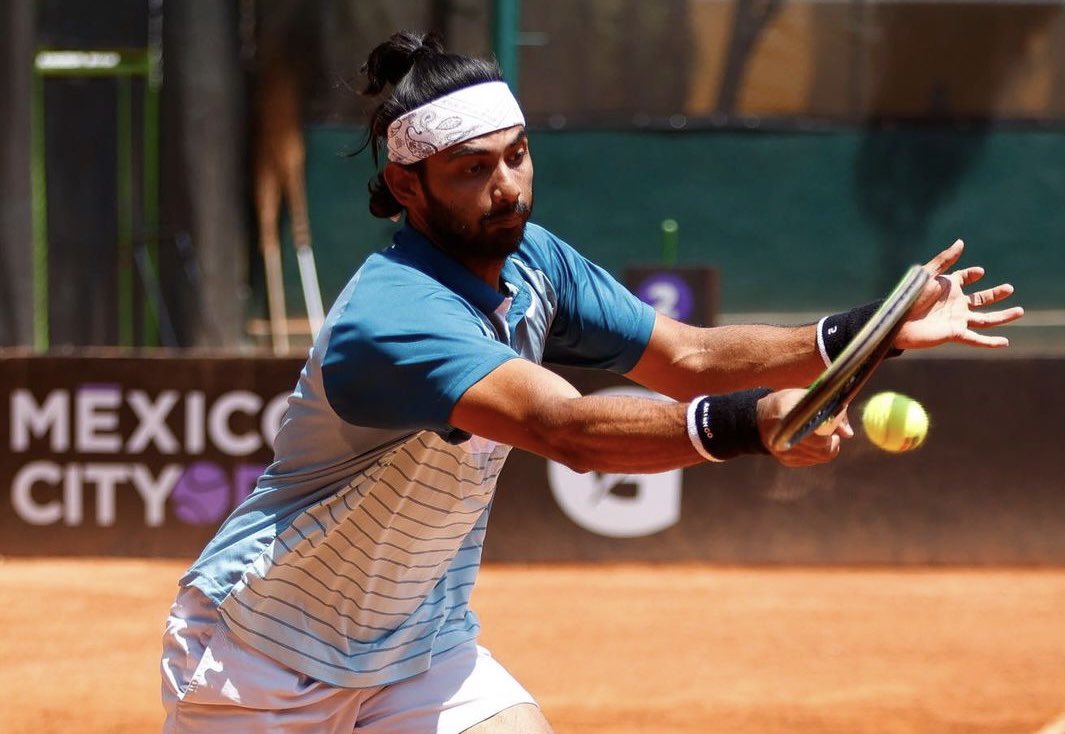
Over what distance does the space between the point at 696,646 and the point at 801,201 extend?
7109mm

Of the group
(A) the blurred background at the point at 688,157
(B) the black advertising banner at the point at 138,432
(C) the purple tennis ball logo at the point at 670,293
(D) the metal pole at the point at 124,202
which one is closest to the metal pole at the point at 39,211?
(A) the blurred background at the point at 688,157

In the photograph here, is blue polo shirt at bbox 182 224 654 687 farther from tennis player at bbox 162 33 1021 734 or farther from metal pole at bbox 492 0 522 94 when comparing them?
metal pole at bbox 492 0 522 94

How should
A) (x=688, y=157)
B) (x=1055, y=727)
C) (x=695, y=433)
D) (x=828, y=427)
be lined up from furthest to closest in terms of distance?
(x=688, y=157) → (x=1055, y=727) → (x=695, y=433) → (x=828, y=427)

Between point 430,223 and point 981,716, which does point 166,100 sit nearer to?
point 981,716

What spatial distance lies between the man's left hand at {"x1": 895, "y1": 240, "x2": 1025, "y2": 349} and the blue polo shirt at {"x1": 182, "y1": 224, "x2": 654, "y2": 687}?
79 centimetres

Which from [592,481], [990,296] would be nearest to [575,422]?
[990,296]

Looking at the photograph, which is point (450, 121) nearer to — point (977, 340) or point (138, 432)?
point (977, 340)

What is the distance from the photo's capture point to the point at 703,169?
13.5 meters

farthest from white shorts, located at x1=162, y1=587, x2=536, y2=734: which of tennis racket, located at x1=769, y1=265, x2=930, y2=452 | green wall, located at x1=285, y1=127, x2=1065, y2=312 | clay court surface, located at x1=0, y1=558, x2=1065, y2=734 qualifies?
green wall, located at x1=285, y1=127, x2=1065, y2=312

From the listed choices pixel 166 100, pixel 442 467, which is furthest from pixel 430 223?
pixel 166 100

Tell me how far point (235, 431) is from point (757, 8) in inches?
273

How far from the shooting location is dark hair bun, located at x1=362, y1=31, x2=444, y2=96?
3207mm

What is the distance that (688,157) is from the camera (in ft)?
44.5

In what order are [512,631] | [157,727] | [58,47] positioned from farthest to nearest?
[58,47], [512,631], [157,727]
